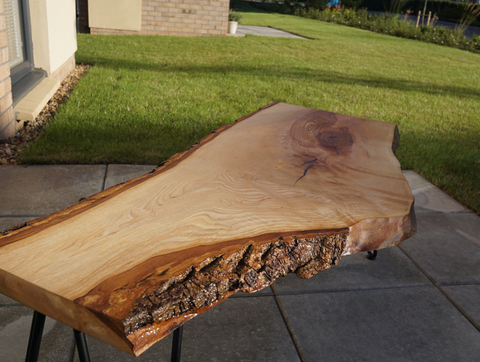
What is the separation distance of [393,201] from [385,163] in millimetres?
459

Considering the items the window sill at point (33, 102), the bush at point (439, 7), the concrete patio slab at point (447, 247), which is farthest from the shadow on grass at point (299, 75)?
the bush at point (439, 7)

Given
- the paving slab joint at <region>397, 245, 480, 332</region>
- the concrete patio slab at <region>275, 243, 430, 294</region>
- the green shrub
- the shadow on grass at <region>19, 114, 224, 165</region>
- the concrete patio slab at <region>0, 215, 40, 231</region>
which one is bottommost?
the concrete patio slab at <region>275, 243, 430, 294</region>

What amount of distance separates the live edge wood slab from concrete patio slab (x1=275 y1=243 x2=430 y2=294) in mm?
729

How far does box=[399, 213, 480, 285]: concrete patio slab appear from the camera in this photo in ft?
8.06

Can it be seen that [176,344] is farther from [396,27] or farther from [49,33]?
[396,27]

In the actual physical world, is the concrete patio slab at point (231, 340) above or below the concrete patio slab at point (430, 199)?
below

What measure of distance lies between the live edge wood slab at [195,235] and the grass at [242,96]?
2.00 m

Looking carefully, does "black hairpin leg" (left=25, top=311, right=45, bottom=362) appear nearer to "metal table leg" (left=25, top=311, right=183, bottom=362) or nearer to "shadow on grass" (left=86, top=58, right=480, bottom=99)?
"metal table leg" (left=25, top=311, right=183, bottom=362)

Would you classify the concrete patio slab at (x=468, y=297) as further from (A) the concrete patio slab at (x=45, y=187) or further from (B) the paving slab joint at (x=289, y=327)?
(A) the concrete patio slab at (x=45, y=187)

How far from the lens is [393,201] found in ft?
5.41

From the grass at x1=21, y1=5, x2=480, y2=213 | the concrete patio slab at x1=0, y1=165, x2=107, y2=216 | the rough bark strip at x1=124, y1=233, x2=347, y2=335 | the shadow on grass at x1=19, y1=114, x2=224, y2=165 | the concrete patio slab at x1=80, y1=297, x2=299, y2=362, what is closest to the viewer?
the rough bark strip at x1=124, y1=233, x2=347, y2=335

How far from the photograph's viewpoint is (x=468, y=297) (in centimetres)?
226

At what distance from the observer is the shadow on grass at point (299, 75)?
7215 millimetres

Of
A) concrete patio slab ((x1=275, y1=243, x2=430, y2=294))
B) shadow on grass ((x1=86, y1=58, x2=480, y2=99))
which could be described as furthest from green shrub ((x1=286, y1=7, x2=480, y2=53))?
concrete patio slab ((x1=275, y1=243, x2=430, y2=294))
